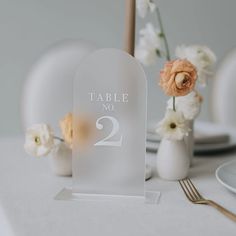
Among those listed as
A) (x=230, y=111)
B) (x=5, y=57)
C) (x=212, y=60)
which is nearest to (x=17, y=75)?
(x=5, y=57)

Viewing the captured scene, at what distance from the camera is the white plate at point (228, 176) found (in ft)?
3.24

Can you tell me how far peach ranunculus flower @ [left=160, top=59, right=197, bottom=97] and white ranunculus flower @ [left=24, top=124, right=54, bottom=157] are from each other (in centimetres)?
26

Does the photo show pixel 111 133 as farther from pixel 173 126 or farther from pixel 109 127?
pixel 173 126

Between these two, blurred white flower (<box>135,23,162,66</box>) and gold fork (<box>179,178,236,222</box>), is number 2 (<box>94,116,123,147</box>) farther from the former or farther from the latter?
blurred white flower (<box>135,23,162,66</box>)

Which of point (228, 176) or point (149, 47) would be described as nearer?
point (228, 176)

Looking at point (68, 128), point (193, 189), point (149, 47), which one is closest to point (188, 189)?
point (193, 189)

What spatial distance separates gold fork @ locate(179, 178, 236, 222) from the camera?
0.87 m

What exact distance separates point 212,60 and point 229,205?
408mm

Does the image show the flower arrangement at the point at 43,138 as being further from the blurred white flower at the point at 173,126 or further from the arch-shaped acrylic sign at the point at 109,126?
the blurred white flower at the point at 173,126

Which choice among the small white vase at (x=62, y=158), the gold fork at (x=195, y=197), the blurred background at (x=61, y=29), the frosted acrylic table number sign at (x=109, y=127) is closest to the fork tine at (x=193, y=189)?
the gold fork at (x=195, y=197)

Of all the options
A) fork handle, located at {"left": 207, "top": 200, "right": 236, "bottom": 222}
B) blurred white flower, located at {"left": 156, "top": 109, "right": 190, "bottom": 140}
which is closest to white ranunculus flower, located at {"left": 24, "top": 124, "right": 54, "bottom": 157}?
blurred white flower, located at {"left": 156, "top": 109, "right": 190, "bottom": 140}

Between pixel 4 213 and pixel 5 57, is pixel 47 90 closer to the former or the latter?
pixel 5 57

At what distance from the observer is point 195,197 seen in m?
0.98

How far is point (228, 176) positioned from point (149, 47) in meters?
0.42
